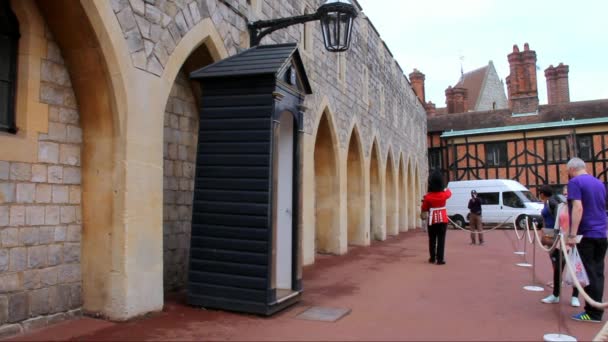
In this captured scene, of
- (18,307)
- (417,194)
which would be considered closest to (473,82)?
(417,194)

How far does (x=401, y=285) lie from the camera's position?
717 cm

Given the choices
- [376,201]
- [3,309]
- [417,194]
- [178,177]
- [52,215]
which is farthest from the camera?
[417,194]

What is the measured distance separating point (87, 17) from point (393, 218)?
1450 cm

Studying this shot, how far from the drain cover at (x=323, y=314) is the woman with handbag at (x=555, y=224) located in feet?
7.85

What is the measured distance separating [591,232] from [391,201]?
12.9m

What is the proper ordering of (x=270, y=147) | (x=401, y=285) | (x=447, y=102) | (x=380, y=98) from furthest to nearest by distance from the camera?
(x=447, y=102) → (x=380, y=98) → (x=401, y=285) → (x=270, y=147)

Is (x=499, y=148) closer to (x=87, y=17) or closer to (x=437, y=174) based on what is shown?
(x=437, y=174)

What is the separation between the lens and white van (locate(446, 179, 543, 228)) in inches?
816

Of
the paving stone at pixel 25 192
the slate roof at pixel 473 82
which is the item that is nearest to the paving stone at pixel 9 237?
the paving stone at pixel 25 192

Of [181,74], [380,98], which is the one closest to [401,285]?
[181,74]

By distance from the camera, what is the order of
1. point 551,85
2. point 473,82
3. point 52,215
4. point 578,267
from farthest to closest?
1. point 473,82
2. point 551,85
3. point 578,267
4. point 52,215

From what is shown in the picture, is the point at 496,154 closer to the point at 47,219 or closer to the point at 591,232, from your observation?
the point at 591,232

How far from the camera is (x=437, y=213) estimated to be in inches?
371

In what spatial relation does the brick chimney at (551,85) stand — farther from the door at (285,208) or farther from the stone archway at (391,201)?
the door at (285,208)
